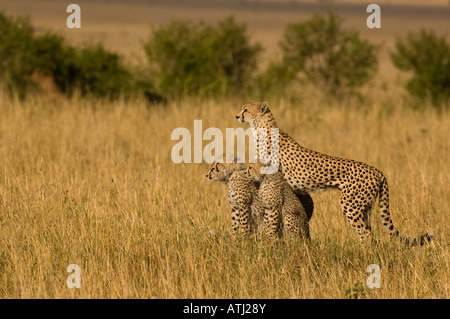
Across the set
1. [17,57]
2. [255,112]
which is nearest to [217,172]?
[255,112]

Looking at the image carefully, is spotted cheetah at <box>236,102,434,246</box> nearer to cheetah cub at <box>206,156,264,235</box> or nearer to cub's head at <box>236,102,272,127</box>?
cheetah cub at <box>206,156,264,235</box>

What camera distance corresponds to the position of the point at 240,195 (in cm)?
592

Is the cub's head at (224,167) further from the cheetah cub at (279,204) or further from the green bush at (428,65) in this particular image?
the green bush at (428,65)

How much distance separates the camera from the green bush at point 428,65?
14609 millimetres

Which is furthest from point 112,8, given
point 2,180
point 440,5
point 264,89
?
point 2,180

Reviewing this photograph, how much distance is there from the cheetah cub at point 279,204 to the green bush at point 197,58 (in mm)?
8430

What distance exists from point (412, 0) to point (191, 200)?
98947 millimetres

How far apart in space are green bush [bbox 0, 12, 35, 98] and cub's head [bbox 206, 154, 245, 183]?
7526 mm

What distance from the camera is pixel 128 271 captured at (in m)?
5.12

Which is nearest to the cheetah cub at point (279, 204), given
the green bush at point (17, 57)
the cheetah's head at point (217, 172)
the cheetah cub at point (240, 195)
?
A: the cheetah cub at point (240, 195)

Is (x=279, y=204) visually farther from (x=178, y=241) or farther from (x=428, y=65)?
(x=428, y=65)

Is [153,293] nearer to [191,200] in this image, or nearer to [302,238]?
[302,238]

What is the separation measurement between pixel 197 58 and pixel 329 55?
2.77m

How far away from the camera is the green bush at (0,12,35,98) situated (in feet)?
43.0
